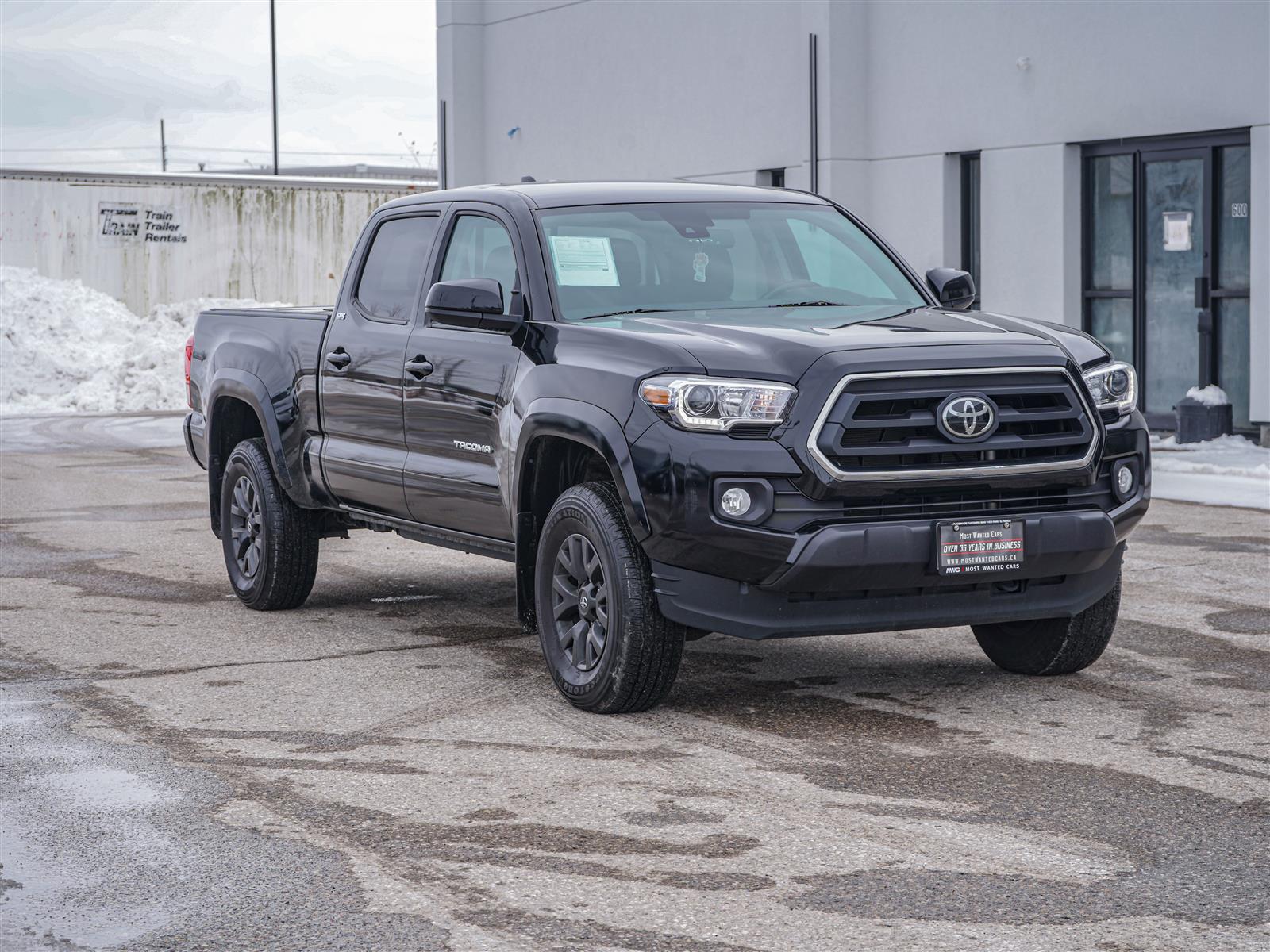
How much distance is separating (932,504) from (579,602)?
4.37 ft

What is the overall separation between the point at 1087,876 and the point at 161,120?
329 ft

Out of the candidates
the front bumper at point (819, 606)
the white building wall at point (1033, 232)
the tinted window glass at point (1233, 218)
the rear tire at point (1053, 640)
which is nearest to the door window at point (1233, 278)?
the tinted window glass at point (1233, 218)

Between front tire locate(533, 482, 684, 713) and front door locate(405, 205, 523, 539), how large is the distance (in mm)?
485

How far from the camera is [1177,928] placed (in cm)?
430

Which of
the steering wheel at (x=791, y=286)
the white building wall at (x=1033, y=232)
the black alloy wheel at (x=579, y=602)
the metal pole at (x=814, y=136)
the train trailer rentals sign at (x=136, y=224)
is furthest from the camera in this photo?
the train trailer rentals sign at (x=136, y=224)

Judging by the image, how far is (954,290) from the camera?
762cm

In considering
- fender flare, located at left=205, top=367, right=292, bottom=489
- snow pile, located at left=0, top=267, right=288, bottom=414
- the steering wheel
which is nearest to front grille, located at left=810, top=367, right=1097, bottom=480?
the steering wheel

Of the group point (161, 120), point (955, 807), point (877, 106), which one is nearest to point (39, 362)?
point (877, 106)

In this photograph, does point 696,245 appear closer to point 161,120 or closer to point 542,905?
point 542,905

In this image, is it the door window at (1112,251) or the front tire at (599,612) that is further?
the door window at (1112,251)

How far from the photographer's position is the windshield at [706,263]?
723cm

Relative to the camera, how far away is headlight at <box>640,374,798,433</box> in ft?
19.9

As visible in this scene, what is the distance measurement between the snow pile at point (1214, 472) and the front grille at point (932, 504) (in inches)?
240

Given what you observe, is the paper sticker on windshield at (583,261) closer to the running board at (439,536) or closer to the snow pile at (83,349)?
the running board at (439,536)
